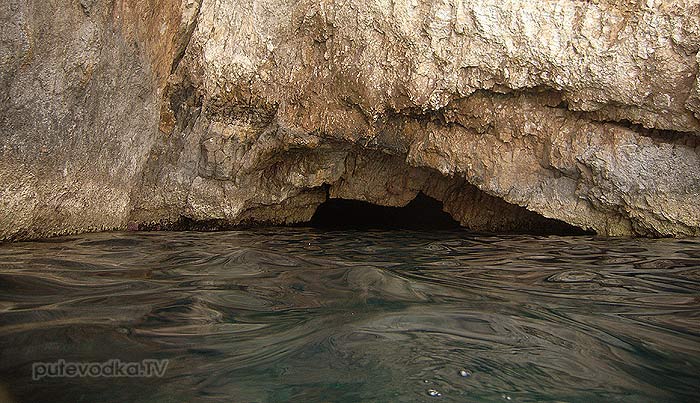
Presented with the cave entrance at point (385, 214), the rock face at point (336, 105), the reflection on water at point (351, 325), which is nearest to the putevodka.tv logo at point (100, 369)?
the reflection on water at point (351, 325)

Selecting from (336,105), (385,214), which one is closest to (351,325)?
(336,105)

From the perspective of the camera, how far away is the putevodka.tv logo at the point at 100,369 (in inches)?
69.1

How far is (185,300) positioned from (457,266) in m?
1.87

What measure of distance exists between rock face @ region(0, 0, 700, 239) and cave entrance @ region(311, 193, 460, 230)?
83.8 inches

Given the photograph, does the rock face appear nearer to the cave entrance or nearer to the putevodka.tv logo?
the cave entrance

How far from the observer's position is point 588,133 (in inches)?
206

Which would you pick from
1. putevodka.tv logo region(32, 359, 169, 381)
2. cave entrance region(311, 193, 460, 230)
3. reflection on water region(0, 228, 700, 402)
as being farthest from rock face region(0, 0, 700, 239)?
putevodka.tv logo region(32, 359, 169, 381)

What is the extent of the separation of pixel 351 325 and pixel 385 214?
23.1 feet

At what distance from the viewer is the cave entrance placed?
8.64 meters

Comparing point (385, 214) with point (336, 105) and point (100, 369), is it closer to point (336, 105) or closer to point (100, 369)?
point (336, 105)

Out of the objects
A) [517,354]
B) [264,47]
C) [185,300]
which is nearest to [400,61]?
[264,47]

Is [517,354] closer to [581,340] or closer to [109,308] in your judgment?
[581,340]

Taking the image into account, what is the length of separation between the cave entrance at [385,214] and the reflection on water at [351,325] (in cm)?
454

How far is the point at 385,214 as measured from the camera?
9.30 meters
